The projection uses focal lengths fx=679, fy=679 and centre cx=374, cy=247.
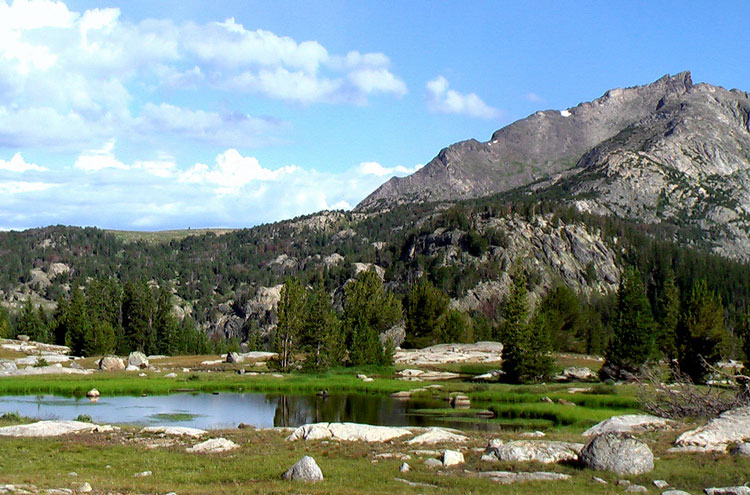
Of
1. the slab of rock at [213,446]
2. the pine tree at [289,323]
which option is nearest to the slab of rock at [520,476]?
the slab of rock at [213,446]

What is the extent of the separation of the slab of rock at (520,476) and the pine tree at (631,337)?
5807cm

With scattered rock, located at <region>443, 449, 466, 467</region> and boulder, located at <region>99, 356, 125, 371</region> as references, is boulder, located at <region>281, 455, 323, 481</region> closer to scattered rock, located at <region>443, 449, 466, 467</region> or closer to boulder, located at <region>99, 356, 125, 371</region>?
scattered rock, located at <region>443, 449, 466, 467</region>

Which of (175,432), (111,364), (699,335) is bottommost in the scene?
(111,364)

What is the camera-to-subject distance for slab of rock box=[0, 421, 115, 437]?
3803 centimetres

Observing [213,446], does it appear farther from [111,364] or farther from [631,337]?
[111,364]

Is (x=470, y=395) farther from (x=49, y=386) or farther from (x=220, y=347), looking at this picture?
(x=220, y=347)

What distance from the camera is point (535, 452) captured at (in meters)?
30.6

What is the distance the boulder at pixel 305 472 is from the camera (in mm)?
26578

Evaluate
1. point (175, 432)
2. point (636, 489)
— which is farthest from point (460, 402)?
point (636, 489)

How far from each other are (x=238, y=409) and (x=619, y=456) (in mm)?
41845

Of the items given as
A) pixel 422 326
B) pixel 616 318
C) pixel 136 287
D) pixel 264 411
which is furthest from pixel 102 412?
pixel 136 287

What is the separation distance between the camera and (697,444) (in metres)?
31.8

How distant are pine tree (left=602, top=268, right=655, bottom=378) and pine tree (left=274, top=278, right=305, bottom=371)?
4123 centimetres

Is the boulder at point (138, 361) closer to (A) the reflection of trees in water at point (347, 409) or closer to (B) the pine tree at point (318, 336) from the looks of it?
(B) the pine tree at point (318, 336)
